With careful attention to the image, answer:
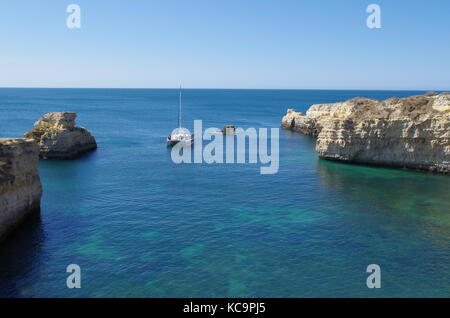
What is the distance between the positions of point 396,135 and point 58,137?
6691 cm

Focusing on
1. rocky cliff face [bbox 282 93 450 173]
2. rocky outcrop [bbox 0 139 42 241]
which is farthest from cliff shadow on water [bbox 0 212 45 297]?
rocky cliff face [bbox 282 93 450 173]

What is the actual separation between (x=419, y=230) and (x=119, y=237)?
32749mm

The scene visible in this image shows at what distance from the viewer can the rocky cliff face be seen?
67875mm

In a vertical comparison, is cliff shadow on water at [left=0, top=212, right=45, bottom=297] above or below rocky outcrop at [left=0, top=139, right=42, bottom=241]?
→ below

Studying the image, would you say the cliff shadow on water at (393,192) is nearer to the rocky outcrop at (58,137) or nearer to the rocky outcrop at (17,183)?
the rocky outcrop at (17,183)

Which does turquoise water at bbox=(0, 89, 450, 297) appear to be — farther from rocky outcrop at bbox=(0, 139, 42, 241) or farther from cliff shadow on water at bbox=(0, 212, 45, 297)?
rocky outcrop at bbox=(0, 139, 42, 241)

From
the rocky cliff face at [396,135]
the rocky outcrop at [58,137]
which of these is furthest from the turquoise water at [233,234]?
the rocky outcrop at [58,137]

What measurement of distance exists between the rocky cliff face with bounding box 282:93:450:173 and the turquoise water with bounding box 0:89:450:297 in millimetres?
3432

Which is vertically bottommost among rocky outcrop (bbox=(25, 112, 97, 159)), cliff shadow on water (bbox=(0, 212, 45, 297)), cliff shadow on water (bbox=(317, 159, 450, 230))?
cliff shadow on water (bbox=(0, 212, 45, 297))

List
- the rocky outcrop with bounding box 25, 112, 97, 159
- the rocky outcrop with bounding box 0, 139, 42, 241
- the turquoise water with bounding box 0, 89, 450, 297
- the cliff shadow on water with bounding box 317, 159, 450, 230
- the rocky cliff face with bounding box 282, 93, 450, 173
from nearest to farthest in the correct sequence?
1. the turquoise water with bounding box 0, 89, 450, 297
2. the rocky outcrop with bounding box 0, 139, 42, 241
3. the cliff shadow on water with bounding box 317, 159, 450, 230
4. the rocky cliff face with bounding box 282, 93, 450, 173
5. the rocky outcrop with bounding box 25, 112, 97, 159

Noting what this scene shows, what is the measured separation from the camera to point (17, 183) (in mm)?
41812

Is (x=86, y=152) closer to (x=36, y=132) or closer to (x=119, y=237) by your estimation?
(x=36, y=132)
